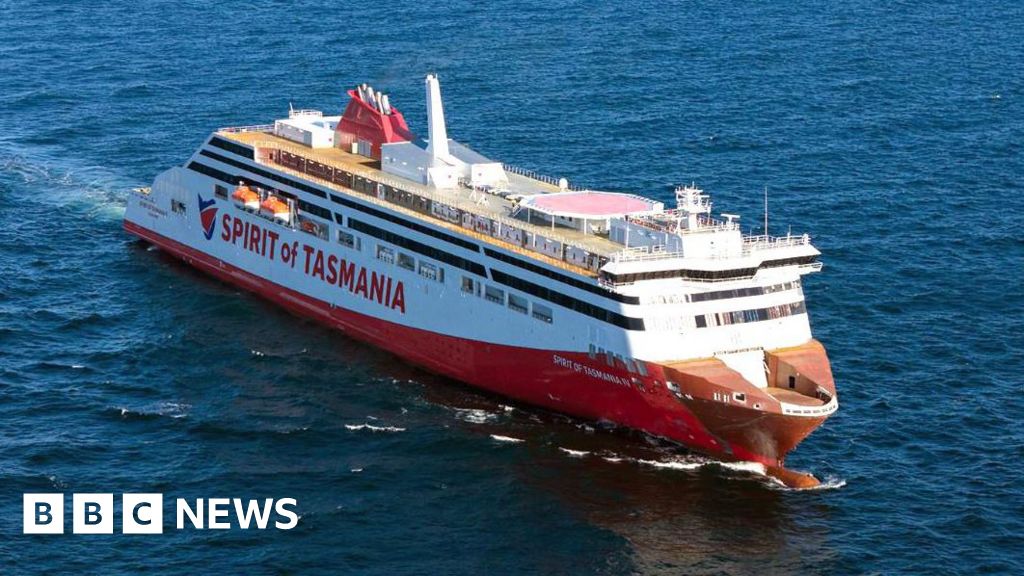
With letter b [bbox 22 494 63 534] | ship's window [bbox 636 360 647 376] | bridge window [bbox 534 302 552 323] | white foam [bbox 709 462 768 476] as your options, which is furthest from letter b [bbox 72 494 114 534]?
white foam [bbox 709 462 768 476]

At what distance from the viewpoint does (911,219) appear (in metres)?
113

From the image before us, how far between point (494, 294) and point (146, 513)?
2337 cm

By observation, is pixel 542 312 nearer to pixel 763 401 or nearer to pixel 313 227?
pixel 763 401

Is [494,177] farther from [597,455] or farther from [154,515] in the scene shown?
[154,515]

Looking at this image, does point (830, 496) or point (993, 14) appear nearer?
point (830, 496)

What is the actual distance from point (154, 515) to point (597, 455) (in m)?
22.3

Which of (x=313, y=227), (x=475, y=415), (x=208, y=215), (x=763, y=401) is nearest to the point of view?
(x=763, y=401)

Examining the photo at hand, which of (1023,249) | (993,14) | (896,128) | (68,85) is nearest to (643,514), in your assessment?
(1023,249)

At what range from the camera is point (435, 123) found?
10000 cm

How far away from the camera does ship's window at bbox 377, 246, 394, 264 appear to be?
95.8 m

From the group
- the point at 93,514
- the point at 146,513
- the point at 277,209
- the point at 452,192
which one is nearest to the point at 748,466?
the point at 452,192

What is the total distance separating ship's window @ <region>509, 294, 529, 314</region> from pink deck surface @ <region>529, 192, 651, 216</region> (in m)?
5.95

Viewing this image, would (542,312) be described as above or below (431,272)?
below

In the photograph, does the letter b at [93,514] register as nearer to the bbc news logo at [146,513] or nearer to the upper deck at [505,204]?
the bbc news logo at [146,513]
